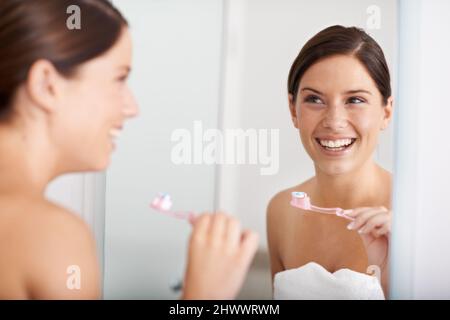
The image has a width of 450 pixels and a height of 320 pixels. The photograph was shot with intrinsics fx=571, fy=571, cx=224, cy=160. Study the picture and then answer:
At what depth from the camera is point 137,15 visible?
48.1 inches

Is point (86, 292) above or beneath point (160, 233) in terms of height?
beneath

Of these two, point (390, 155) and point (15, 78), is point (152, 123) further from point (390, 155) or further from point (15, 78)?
point (390, 155)

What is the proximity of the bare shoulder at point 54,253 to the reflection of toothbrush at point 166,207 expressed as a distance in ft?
0.53

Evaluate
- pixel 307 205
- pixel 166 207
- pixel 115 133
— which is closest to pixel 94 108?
pixel 115 133

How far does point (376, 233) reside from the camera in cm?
125

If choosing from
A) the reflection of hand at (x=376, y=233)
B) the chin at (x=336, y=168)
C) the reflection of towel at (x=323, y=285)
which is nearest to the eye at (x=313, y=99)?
the chin at (x=336, y=168)

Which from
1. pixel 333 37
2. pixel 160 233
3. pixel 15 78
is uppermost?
pixel 333 37

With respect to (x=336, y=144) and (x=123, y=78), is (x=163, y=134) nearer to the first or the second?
(x=123, y=78)

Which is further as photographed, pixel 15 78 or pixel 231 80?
pixel 231 80

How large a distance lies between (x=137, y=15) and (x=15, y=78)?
0.94ft

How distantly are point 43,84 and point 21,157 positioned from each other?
0.15 metres

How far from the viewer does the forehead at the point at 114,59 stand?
1137 mm

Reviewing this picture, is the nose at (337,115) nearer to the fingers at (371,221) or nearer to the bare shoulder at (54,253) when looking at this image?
the fingers at (371,221)
